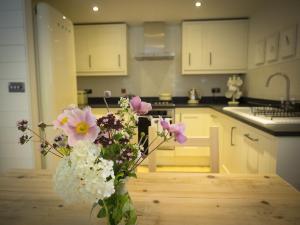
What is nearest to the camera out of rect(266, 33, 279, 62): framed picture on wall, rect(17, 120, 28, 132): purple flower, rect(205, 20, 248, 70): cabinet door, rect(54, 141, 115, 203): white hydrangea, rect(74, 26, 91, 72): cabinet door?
rect(54, 141, 115, 203): white hydrangea

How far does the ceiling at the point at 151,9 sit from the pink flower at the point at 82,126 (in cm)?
250

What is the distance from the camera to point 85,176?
43 cm

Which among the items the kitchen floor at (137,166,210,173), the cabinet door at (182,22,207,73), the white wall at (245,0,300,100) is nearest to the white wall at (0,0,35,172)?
the kitchen floor at (137,166,210,173)

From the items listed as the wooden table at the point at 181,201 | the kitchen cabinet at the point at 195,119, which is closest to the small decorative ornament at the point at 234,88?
the kitchen cabinet at the point at 195,119

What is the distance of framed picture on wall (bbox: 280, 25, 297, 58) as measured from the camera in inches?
84.8

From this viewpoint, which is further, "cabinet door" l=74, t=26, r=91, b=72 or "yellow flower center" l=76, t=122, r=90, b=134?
"cabinet door" l=74, t=26, r=91, b=72

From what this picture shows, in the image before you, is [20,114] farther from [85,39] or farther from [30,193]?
[85,39]

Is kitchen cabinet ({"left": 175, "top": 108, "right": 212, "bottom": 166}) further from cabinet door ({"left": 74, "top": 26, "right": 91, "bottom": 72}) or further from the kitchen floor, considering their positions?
cabinet door ({"left": 74, "top": 26, "right": 91, "bottom": 72})

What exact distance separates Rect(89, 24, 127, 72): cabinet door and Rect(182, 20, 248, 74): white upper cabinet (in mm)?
919

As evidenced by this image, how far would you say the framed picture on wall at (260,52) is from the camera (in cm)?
280

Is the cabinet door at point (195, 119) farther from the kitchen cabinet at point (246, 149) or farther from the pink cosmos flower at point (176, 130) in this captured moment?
the pink cosmos flower at point (176, 130)

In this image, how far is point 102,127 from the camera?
51cm

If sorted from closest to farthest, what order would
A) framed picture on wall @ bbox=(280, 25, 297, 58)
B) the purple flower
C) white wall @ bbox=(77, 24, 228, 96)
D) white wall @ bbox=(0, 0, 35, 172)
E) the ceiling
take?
the purple flower, white wall @ bbox=(0, 0, 35, 172), framed picture on wall @ bbox=(280, 25, 297, 58), the ceiling, white wall @ bbox=(77, 24, 228, 96)

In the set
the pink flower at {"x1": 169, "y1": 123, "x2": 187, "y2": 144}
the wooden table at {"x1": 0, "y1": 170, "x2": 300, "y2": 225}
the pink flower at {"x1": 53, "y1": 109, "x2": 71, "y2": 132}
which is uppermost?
the pink flower at {"x1": 53, "y1": 109, "x2": 71, "y2": 132}
